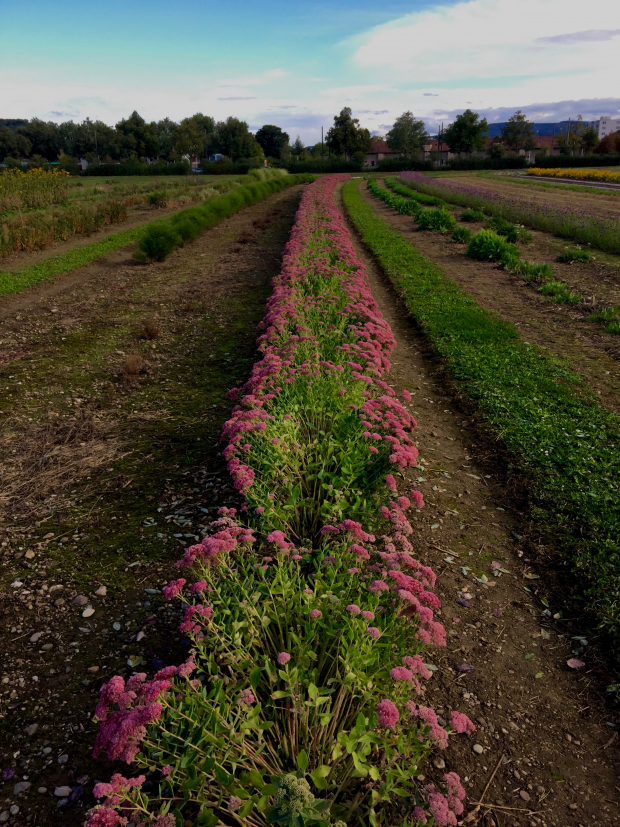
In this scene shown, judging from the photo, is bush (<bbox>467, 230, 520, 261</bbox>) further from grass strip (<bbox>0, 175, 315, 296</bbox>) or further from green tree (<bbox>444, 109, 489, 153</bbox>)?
green tree (<bbox>444, 109, 489, 153</bbox>)

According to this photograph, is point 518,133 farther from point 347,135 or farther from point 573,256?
point 573,256

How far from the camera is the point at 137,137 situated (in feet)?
282

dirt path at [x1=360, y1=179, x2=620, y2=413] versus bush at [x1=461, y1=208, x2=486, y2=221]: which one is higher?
bush at [x1=461, y1=208, x2=486, y2=221]

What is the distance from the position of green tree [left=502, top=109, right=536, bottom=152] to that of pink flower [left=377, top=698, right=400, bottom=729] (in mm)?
109749

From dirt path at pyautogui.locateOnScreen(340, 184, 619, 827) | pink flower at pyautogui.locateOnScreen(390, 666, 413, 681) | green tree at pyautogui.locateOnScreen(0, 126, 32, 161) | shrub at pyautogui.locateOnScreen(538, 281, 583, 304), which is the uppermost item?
green tree at pyautogui.locateOnScreen(0, 126, 32, 161)

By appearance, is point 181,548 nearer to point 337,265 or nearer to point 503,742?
point 503,742

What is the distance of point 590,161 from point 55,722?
265 feet

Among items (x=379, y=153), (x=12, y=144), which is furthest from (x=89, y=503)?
(x=379, y=153)

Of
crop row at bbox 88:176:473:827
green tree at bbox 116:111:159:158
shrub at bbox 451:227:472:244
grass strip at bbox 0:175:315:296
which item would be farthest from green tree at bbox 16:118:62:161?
crop row at bbox 88:176:473:827

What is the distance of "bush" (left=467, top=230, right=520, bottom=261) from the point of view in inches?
527

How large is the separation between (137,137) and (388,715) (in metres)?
101

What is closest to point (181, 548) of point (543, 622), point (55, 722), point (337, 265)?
point (55, 722)

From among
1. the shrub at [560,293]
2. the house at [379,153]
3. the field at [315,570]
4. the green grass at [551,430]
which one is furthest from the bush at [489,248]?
the house at [379,153]

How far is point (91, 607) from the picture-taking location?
346 centimetres
